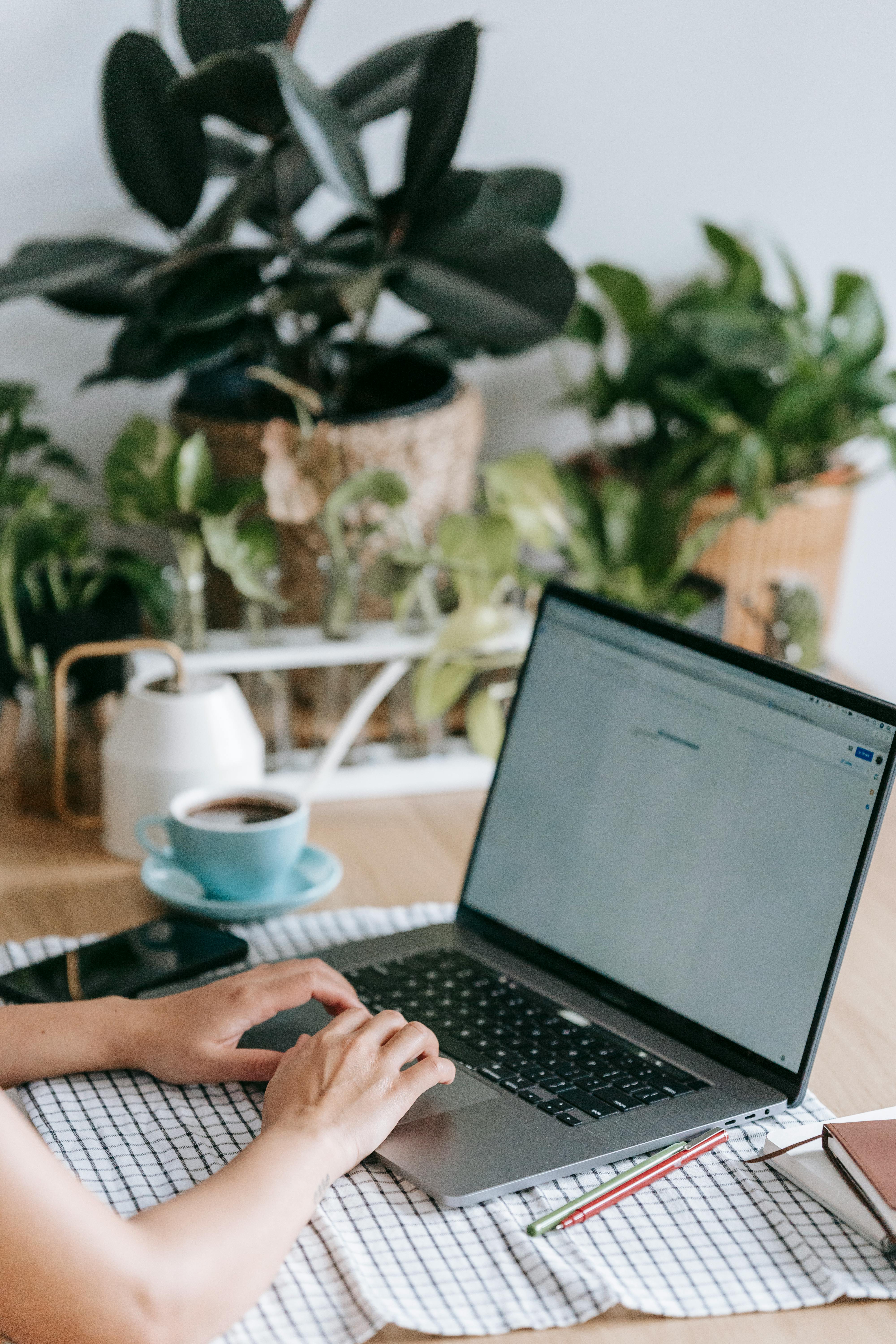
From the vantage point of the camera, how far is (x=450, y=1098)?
31.6 inches

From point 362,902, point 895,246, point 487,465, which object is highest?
point 895,246

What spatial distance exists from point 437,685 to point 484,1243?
67 cm

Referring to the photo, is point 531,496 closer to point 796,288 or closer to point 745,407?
point 745,407

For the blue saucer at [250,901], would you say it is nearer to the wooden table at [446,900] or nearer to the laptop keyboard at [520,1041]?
the wooden table at [446,900]

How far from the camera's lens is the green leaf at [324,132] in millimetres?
1078

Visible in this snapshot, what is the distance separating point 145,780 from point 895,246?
1.22m

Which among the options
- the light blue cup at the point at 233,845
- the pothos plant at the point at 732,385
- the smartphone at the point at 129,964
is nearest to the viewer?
the smartphone at the point at 129,964

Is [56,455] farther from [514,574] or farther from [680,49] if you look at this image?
[680,49]

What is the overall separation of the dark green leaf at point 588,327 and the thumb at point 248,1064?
3.28 ft

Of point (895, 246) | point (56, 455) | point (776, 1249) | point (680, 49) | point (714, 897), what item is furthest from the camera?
point (895, 246)

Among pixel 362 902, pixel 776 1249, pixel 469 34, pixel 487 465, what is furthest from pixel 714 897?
pixel 469 34

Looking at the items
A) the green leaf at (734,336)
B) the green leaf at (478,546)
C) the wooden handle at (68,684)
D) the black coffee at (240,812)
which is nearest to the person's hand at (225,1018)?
the black coffee at (240,812)

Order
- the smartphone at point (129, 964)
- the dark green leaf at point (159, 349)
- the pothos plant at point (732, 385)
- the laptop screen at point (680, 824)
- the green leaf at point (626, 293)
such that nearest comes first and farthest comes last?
the laptop screen at point (680, 824), the smartphone at point (129, 964), the dark green leaf at point (159, 349), the pothos plant at point (732, 385), the green leaf at point (626, 293)

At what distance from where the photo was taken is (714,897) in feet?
2.82
